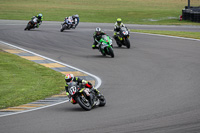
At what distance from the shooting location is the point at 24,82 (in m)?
16.3

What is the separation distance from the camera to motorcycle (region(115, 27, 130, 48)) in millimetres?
25047

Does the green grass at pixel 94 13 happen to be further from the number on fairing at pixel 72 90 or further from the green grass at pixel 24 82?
the number on fairing at pixel 72 90

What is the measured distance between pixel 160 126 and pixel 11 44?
19972 mm

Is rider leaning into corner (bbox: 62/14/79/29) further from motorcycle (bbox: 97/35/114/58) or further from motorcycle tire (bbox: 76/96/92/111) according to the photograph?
motorcycle tire (bbox: 76/96/92/111)

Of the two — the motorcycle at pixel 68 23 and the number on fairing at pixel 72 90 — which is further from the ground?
the number on fairing at pixel 72 90

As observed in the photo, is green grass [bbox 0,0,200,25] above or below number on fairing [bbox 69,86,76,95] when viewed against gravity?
below

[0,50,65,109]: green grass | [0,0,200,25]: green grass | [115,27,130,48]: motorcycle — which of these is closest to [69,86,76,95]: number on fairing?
[0,50,65,109]: green grass

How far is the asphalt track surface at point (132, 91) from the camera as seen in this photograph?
30.2 ft

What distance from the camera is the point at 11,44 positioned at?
2736 cm

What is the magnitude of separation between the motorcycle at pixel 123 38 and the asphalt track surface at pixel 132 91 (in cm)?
37

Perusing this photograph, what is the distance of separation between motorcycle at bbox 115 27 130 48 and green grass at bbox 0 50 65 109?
6584 millimetres

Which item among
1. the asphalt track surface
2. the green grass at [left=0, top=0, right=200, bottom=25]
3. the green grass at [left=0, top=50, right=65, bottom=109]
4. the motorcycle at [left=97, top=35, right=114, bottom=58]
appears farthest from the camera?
the green grass at [left=0, top=0, right=200, bottom=25]

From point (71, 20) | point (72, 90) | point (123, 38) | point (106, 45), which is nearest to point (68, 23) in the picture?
point (71, 20)

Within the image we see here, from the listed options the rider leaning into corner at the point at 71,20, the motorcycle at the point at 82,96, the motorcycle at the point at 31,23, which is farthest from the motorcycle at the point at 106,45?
the motorcycle at the point at 31,23
